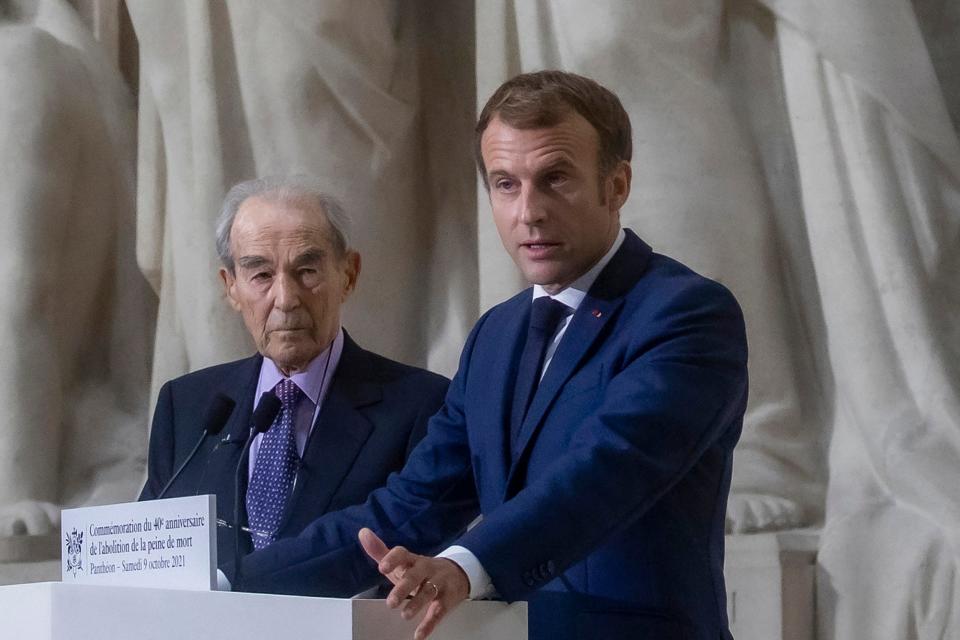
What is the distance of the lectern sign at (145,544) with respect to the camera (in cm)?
158

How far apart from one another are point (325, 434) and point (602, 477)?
820 mm

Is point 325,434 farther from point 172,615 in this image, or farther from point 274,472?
point 172,615

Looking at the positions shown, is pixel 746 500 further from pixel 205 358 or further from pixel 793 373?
pixel 205 358

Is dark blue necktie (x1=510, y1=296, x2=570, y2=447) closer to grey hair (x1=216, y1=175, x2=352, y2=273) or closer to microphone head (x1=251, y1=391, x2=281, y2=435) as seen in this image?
microphone head (x1=251, y1=391, x2=281, y2=435)

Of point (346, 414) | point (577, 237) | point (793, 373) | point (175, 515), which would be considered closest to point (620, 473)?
point (577, 237)

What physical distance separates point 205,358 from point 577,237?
6.82 feet

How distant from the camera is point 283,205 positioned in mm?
2492

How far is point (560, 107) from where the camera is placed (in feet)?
5.89

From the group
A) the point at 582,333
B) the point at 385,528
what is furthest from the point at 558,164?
the point at 385,528

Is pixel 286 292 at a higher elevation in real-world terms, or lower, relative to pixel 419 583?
higher

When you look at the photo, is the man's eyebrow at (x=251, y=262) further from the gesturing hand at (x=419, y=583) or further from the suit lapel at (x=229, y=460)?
the gesturing hand at (x=419, y=583)

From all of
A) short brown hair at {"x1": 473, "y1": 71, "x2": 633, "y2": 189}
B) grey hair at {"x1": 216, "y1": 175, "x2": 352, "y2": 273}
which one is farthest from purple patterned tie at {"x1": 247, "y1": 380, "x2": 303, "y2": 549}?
short brown hair at {"x1": 473, "y1": 71, "x2": 633, "y2": 189}

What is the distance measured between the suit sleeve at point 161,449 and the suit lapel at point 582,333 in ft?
2.78

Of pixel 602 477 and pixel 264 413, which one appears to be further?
pixel 264 413
